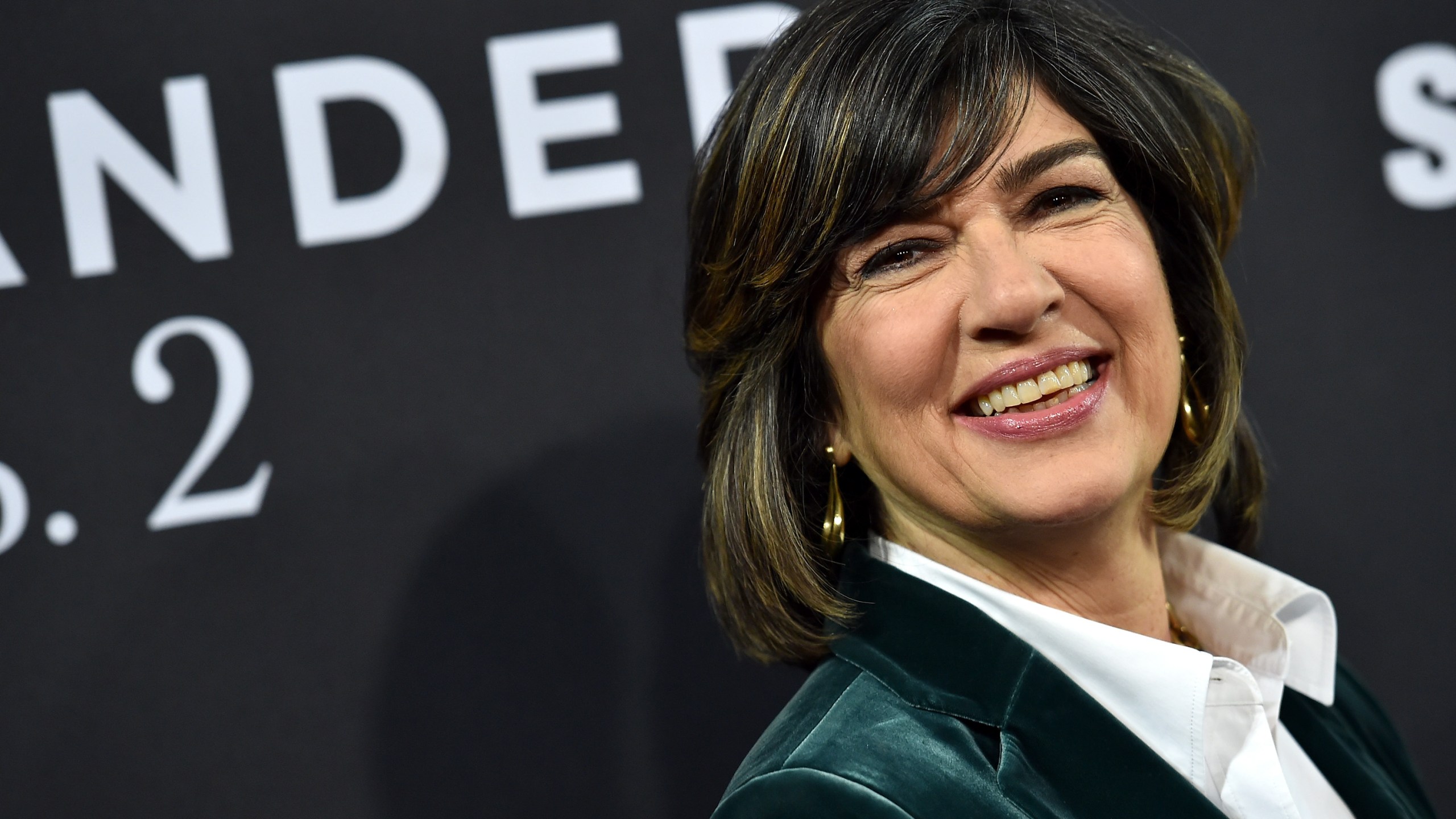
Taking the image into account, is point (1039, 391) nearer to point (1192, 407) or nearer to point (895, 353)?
point (895, 353)

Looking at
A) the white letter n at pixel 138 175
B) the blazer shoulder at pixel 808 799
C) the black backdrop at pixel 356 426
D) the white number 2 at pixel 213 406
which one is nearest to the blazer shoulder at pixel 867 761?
the blazer shoulder at pixel 808 799

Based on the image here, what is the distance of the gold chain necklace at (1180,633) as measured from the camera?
1.47m

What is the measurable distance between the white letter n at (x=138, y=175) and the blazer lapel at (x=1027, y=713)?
3.75ft

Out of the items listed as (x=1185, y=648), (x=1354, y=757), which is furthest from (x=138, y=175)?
(x=1354, y=757)

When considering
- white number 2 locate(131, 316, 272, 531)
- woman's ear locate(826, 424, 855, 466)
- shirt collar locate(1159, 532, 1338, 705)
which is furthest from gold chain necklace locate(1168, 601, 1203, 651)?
white number 2 locate(131, 316, 272, 531)

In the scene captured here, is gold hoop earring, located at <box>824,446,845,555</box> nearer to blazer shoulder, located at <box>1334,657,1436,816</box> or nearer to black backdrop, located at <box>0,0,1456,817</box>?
black backdrop, located at <box>0,0,1456,817</box>

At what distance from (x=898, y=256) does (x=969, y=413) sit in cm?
16

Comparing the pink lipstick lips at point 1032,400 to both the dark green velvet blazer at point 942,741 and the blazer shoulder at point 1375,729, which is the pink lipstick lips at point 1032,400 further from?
the blazer shoulder at point 1375,729

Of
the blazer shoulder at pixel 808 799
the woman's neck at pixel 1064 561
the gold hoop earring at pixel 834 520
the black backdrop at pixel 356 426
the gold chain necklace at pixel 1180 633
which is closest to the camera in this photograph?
the blazer shoulder at pixel 808 799

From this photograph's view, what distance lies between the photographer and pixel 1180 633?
4.86 ft

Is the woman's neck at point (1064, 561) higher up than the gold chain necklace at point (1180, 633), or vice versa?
the woman's neck at point (1064, 561)

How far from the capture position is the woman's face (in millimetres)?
1146

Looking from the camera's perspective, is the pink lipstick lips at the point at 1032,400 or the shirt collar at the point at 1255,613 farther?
the shirt collar at the point at 1255,613

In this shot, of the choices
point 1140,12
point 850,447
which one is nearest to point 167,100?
point 850,447
